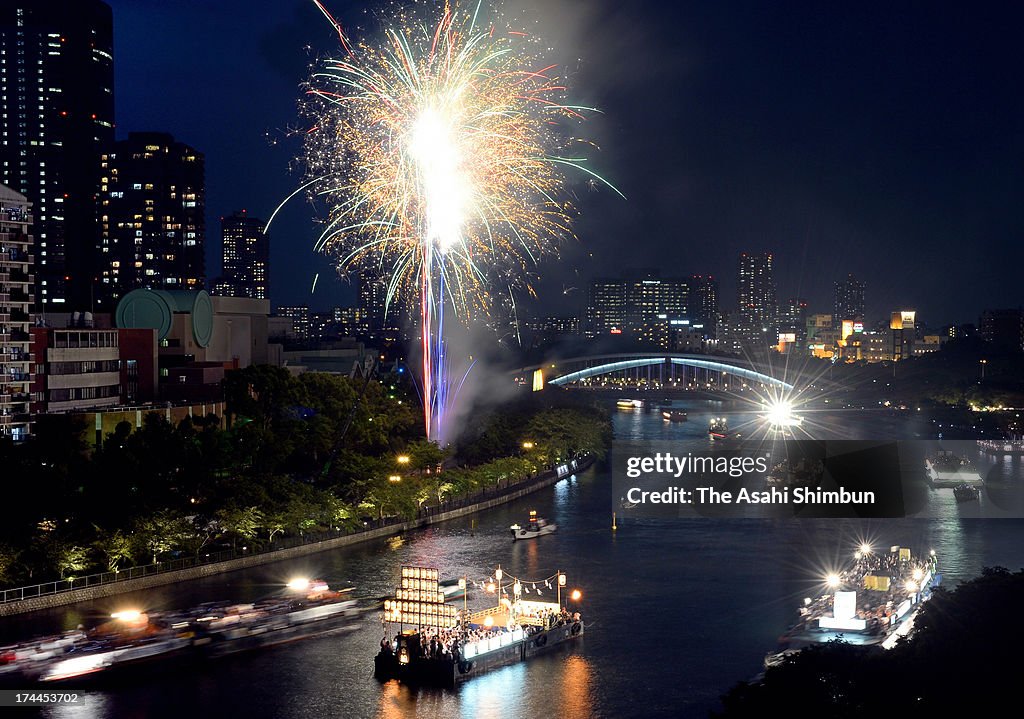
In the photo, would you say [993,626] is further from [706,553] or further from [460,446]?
[460,446]

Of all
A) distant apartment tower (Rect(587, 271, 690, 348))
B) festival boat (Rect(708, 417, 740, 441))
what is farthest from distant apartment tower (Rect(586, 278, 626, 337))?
festival boat (Rect(708, 417, 740, 441))

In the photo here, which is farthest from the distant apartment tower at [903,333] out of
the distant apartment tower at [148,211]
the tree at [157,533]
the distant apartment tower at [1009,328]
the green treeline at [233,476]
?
the tree at [157,533]

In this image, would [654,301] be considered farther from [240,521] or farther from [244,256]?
[240,521]

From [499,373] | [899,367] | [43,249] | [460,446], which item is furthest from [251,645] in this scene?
[899,367]

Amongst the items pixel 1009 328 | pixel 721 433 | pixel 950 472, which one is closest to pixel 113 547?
pixel 950 472

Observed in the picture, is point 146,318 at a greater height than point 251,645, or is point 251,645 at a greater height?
point 146,318

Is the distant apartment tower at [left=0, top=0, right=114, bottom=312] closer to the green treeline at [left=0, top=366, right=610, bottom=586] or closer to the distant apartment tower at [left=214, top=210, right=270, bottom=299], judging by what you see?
the distant apartment tower at [left=214, top=210, right=270, bottom=299]
